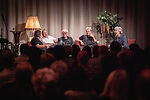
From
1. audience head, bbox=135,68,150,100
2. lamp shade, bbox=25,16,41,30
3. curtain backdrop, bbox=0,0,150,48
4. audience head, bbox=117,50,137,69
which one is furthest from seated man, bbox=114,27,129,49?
audience head, bbox=135,68,150,100

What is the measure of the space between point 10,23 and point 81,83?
7712 millimetres

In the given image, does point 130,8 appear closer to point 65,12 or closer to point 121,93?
point 65,12

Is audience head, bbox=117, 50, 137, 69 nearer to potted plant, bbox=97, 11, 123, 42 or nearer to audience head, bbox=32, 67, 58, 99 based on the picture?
audience head, bbox=32, 67, 58, 99

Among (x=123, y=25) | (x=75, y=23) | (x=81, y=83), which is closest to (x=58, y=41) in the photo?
(x=75, y=23)

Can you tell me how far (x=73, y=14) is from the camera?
9.09m

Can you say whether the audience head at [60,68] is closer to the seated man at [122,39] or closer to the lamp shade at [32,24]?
the seated man at [122,39]

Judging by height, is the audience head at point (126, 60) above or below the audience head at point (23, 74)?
above

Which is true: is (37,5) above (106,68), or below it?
above

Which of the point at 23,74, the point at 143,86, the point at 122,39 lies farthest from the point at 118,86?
the point at 122,39

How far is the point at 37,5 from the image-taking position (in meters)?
8.95

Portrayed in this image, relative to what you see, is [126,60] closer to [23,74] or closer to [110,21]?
[23,74]

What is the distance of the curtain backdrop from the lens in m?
8.89

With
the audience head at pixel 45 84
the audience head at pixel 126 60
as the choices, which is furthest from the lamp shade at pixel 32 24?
the audience head at pixel 45 84

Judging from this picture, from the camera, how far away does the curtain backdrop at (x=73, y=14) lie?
8891mm
